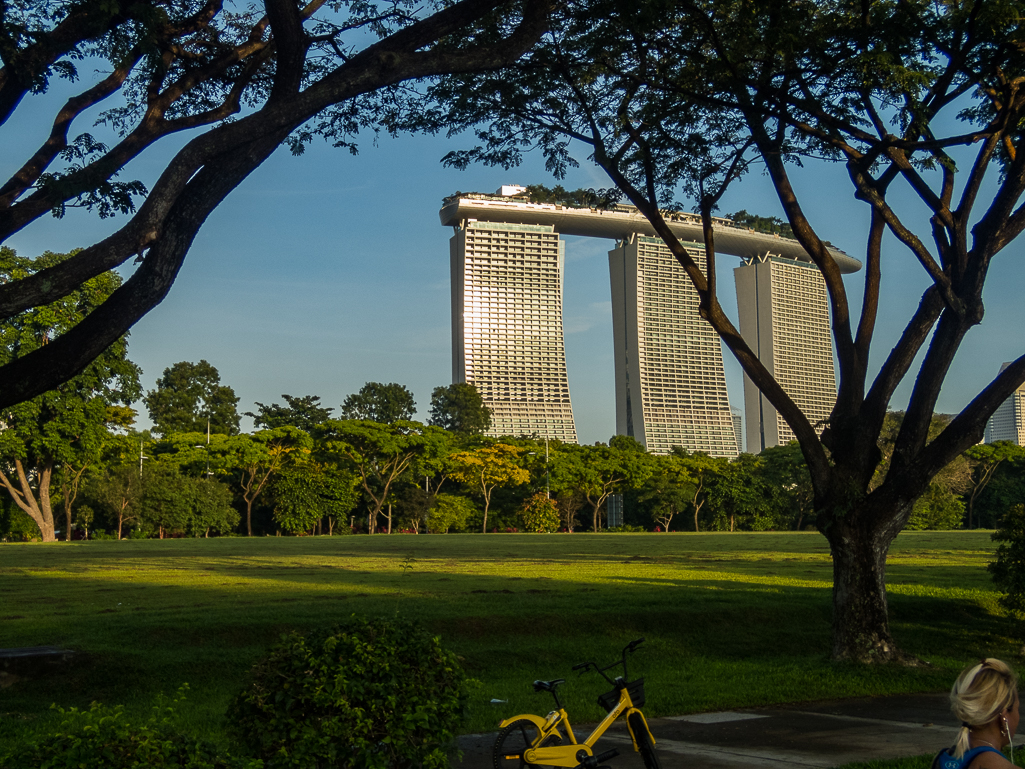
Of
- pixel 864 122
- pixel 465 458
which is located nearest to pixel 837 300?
pixel 864 122

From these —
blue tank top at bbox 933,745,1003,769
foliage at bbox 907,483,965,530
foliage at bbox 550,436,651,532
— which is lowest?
foliage at bbox 907,483,965,530

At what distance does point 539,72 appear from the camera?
14.1m

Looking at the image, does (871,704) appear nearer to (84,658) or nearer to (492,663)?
(492,663)

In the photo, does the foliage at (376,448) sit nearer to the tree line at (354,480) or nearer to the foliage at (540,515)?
the tree line at (354,480)

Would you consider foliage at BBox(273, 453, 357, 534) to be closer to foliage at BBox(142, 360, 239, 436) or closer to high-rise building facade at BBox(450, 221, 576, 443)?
foliage at BBox(142, 360, 239, 436)

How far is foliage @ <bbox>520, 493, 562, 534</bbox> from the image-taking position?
69.9 metres

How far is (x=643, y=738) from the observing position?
616 cm

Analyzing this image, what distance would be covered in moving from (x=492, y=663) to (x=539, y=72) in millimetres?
8273

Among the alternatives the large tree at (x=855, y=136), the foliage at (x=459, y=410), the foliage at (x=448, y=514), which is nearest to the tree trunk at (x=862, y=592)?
the large tree at (x=855, y=136)

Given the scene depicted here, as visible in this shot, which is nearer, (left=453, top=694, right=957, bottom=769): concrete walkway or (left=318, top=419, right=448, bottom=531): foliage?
(left=453, top=694, right=957, bottom=769): concrete walkway

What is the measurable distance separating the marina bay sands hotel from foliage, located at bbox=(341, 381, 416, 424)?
2348 inches

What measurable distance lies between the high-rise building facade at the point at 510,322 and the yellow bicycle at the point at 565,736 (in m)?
158

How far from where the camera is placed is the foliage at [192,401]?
289 feet

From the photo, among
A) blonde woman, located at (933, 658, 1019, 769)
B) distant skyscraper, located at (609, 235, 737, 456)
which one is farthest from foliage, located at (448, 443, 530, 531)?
distant skyscraper, located at (609, 235, 737, 456)
